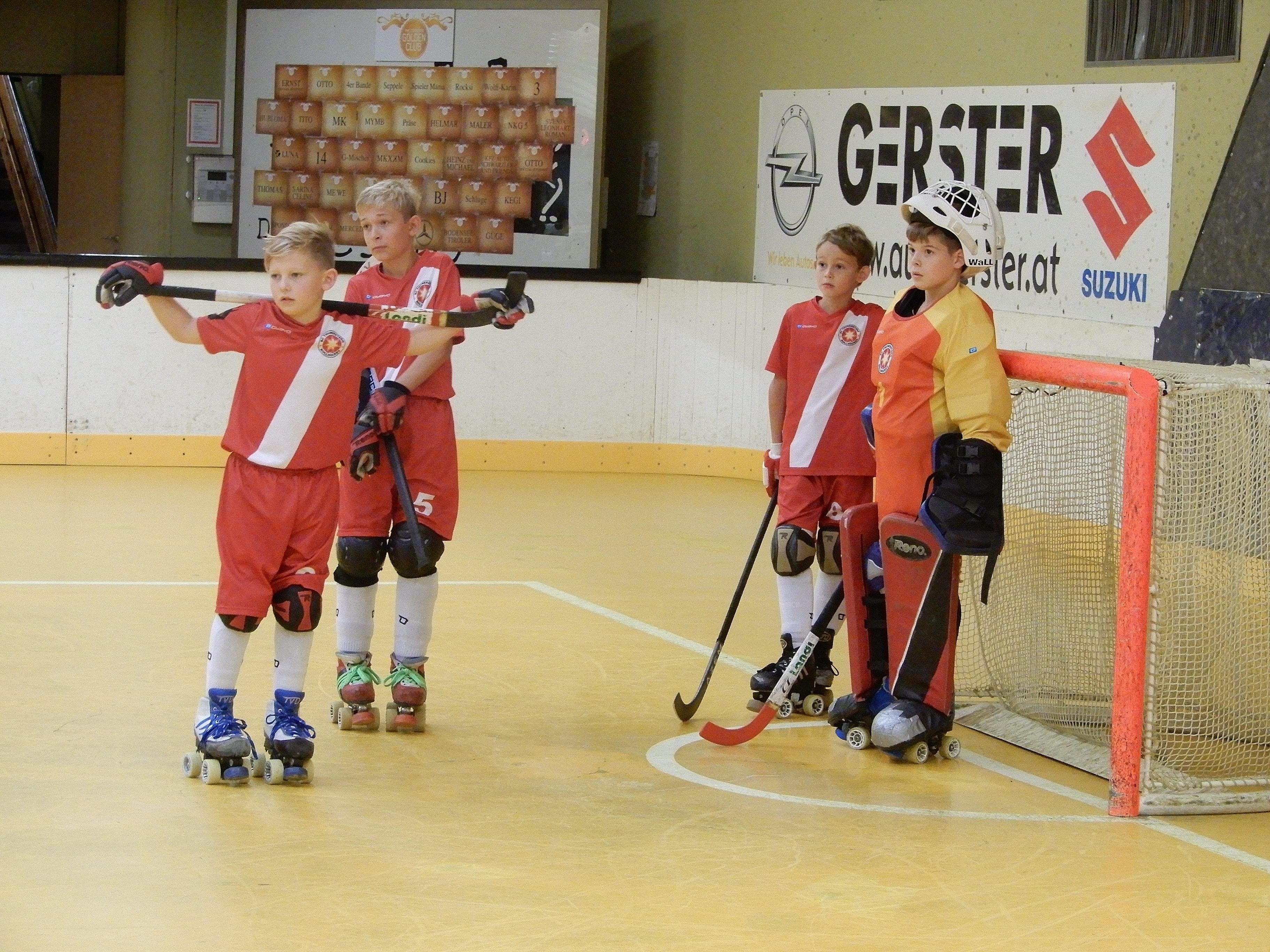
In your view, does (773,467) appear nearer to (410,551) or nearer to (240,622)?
(410,551)

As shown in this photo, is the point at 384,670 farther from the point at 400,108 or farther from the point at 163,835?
the point at 400,108

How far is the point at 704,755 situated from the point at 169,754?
1.48 meters

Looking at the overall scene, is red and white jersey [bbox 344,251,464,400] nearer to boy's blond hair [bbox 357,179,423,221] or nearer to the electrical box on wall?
boy's blond hair [bbox 357,179,423,221]

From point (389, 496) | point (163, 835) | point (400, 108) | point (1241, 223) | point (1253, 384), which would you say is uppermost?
point (400, 108)

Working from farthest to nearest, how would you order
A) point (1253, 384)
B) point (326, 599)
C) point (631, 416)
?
1. point (631, 416)
2. point (326, 599)
3. point (1253, 384)

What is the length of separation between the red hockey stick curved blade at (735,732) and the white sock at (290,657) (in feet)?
3.87

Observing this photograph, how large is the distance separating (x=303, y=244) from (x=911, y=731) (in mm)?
2124

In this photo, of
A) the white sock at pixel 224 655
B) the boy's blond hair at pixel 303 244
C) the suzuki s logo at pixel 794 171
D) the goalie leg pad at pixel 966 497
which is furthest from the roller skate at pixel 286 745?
the suzuki s logo at pixel 794 171

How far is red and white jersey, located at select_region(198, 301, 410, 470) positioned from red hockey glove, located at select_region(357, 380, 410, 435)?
0.39 meters

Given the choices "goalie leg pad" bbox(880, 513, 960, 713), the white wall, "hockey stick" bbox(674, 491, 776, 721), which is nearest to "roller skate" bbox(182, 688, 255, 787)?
"hockey stick" bbox(674, 491, 776, 721)

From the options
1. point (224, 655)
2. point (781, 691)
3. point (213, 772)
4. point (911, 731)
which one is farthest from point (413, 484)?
point (911, 731)

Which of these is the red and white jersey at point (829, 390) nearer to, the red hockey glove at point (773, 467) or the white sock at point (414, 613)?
the red hockey glove at point (773, 467)

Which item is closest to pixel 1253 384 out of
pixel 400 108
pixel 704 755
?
pixel 704 755

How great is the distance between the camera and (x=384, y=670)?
6293mm
